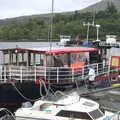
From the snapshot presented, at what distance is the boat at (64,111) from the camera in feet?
61.9

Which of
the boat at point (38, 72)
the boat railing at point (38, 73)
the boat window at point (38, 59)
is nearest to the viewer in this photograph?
the boat at point (38, 72)

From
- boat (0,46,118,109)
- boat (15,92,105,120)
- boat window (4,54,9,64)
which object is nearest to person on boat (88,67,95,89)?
boat (0,46,118,109)

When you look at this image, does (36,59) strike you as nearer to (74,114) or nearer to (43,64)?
(43,64)

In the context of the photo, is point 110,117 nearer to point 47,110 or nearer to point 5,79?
point 47,110

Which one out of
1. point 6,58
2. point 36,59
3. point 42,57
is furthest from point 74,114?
point 6,58

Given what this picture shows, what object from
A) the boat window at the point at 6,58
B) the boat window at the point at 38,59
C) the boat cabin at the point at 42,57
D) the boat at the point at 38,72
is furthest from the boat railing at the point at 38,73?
the boat window at the point at 6,58

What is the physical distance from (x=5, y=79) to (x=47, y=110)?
6.23 metres

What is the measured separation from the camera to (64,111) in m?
19.1

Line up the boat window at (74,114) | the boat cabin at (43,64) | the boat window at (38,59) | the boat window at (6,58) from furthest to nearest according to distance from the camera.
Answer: the boat window at (6,58) → the boat window at (38,59) → the boat cabin at (43,64) → the boat window at (74,114)

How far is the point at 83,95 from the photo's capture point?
79.0ft

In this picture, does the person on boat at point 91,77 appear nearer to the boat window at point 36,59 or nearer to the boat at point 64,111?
the boat window at point 36,59

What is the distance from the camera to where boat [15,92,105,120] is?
18859mm

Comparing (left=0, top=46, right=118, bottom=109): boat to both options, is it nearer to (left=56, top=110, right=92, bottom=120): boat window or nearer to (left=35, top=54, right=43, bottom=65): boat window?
(left=35, top=54, right=43, bottom=65): boat window

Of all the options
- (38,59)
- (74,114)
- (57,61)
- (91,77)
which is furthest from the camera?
(91,77)
